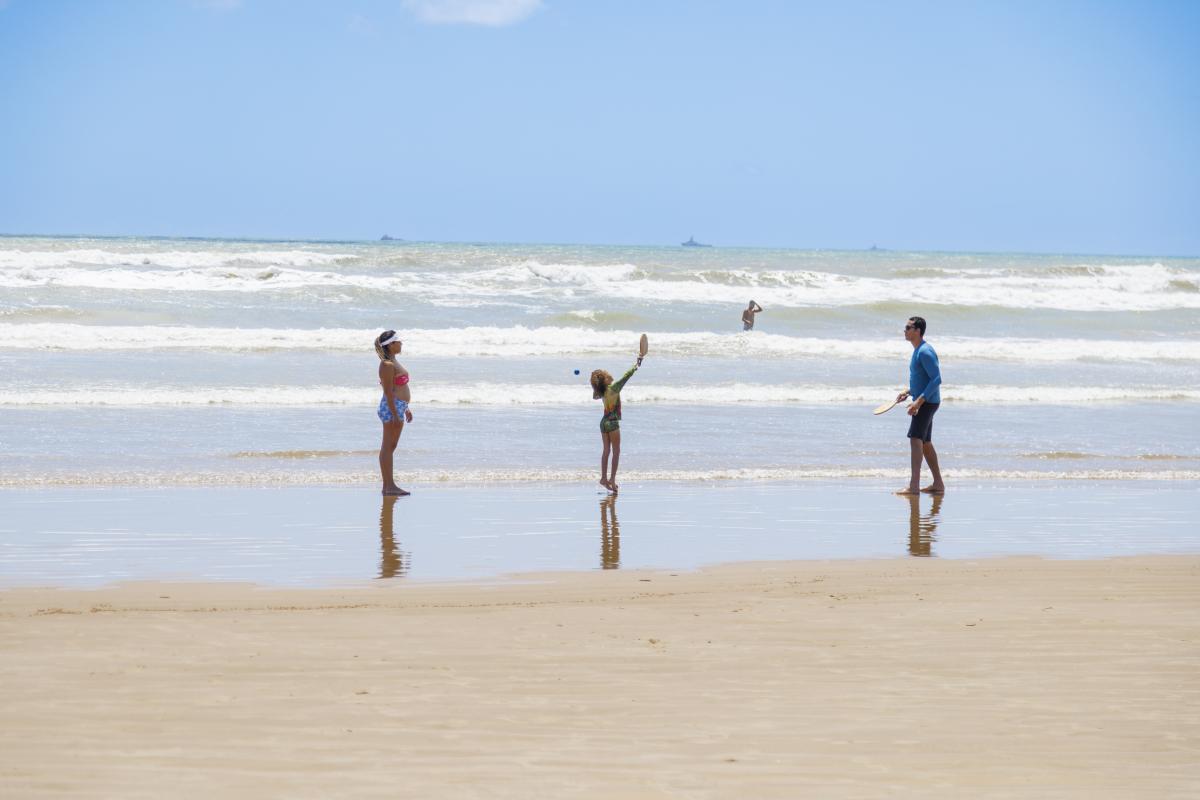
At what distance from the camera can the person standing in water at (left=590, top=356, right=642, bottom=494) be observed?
406 inches

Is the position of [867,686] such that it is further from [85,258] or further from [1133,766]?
[85,258]

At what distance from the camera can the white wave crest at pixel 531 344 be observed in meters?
23.6

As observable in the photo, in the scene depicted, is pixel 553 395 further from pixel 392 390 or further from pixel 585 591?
pixel 585 591

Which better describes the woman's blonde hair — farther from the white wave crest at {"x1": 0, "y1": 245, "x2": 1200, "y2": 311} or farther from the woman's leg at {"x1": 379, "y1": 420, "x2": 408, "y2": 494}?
the white wave crest at {"x1": 0, "y1": 245, "x2": 1200, "y2": 311}

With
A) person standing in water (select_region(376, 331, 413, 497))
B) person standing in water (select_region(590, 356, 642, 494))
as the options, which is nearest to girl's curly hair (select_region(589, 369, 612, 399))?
person standing in water (select_region(590, 356, 642, 494))

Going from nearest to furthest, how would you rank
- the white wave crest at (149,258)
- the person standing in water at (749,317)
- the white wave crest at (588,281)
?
1. the person standing in water at (749,317)
2. the white wave crest at (588,281)
3. the white wave crest at (149,258)

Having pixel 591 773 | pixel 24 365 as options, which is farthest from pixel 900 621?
pixel 24 365

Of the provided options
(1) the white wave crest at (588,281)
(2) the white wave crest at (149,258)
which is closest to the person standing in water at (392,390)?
(1) the white wave crest at (588,281)

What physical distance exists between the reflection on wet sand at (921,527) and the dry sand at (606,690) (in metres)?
1.31

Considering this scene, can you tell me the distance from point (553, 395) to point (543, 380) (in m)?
2.23

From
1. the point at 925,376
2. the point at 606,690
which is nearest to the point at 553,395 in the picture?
the point at 925,376

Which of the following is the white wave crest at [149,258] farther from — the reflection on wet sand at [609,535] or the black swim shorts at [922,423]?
the black swim shorts at [922,423]

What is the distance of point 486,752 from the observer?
4.14 m

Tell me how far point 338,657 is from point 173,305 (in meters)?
28.3
